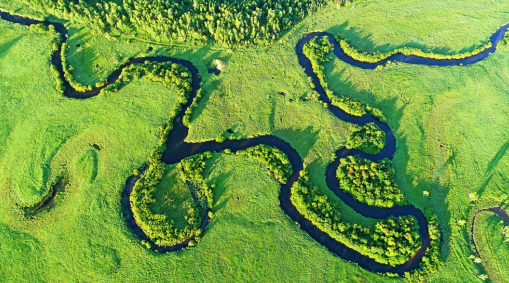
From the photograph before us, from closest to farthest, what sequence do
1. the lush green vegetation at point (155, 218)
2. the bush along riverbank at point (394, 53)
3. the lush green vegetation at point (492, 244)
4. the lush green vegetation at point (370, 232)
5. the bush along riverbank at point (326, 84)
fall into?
1. the lush green vegetation at point (492, 244)
2. the lush green vegetation at point (370, 232)
3. the lush green vegetation at point (155, 218)
4. the bush along riverbank at point (326, 84)
5. the bush along riverbank at point (394, 53)

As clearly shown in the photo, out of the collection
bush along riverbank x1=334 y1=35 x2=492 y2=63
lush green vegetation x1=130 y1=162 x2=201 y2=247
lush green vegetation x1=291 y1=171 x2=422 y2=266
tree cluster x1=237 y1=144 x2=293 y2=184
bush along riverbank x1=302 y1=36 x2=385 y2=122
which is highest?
bush along riverbank x1=334 y1=35 x2=492 y2=63

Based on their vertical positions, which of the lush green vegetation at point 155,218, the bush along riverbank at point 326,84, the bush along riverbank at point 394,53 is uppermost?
the bush along riverbank at point 394,53

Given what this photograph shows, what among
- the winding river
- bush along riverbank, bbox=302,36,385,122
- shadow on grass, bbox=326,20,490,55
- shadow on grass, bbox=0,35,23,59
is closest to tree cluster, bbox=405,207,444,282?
the winding river

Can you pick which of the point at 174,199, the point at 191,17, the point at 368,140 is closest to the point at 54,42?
the point at 191,17

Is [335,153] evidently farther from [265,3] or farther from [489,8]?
[489,8]

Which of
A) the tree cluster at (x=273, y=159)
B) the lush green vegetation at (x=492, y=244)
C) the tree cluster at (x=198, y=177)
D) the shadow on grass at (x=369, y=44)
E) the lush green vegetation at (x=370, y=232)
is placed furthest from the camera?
the shadow on grass at (x=369, y=44)

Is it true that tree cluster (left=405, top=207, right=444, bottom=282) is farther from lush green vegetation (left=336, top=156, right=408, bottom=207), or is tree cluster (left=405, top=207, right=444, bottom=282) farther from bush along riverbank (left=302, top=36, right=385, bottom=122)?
bush along riverbank (left=302, top=36, right=385, bottom=122)

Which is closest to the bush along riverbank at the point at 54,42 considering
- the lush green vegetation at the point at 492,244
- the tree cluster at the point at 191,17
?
the tree cluster at the point at 191,17

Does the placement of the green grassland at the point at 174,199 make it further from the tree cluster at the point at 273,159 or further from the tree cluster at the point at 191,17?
the tree cluster at the point at 191,17
